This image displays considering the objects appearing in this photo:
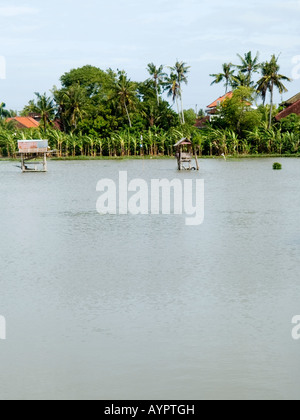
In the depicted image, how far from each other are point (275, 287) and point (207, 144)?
64166mm

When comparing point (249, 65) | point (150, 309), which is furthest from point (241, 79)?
point (150, 309)

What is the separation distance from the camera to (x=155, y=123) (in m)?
81.7

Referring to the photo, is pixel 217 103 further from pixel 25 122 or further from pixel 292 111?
pixel 25 122

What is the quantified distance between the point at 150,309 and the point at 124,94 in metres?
68.1

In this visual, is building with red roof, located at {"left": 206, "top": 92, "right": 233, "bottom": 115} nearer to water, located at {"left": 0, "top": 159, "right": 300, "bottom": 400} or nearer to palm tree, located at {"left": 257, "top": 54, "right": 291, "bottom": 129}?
palm tree, located at {"left": 257, "top": 54, "right": 291, "bottom": 129}

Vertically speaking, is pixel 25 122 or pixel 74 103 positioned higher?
pixel 74 103

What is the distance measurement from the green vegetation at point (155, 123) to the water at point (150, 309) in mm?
53394

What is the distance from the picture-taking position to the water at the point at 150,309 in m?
7.63

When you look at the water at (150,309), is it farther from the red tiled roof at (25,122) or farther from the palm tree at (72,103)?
the red tiled roof at (25,122)

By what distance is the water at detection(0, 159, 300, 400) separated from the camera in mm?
7633

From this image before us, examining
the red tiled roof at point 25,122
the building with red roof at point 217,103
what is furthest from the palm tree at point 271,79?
the red tiled roof at point 25,122

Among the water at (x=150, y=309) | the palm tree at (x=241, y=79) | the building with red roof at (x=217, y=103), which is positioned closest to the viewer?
the water at (x=150, y=309)

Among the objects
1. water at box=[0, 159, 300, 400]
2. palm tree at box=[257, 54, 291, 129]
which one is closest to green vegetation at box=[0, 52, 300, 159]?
palm tree at box=[257, 54, 291, 129]
